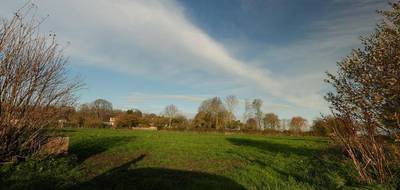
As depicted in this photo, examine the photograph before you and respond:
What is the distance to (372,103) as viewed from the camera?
327 inches

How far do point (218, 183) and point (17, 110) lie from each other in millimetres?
6295

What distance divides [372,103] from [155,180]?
260 inches

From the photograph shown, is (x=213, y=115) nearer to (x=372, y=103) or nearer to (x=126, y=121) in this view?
(x=126, y=121)

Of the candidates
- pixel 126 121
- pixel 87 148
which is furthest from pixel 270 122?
pixel 87 148

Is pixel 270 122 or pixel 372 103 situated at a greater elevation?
pixel 270 122

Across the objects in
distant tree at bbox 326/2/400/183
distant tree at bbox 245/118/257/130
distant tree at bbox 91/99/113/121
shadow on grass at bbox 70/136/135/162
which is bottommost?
shadow on grass at bbox 70/136/135/162

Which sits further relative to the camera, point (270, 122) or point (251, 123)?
point (270, 122)

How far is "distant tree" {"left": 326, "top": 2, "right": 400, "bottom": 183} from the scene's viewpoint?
7938 millimetres

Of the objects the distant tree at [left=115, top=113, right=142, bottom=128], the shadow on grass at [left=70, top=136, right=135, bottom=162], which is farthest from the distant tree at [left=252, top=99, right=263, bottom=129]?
the shadow on grass at [left=70, top=136, right=135, bottom=162]

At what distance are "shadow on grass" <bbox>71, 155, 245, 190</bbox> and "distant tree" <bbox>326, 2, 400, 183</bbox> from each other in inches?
149

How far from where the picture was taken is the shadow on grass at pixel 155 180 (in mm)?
8160

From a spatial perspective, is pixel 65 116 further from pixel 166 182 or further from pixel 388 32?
pixel 388 32

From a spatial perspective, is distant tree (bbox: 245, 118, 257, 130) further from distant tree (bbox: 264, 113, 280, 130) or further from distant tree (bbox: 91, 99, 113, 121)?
distant tree (bbox: 91, 99, 113, 121)

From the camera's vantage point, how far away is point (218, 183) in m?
8.77
